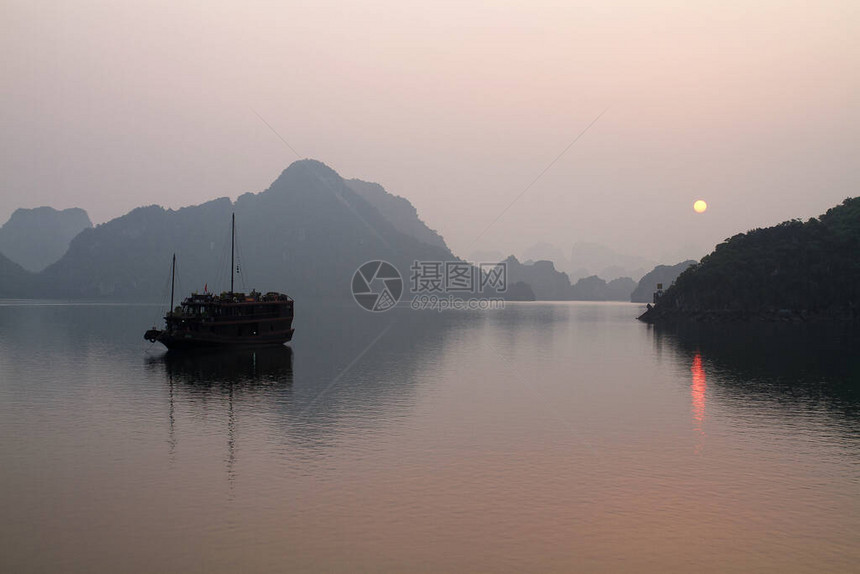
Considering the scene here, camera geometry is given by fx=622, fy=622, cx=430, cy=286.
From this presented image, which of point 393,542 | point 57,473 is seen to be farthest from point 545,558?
point 57,473

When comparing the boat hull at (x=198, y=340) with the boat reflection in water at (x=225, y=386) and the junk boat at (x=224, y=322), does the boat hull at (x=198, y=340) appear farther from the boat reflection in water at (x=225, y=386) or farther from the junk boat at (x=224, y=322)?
the boat reflection in water at (x=225, y=386)

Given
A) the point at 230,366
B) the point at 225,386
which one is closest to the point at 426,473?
the point at 225,386

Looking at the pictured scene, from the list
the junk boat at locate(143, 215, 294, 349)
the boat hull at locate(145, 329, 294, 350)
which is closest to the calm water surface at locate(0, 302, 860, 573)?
the boat hull at locate(145, 329, 294, 350)

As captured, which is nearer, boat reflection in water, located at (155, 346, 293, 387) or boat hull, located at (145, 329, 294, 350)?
boat reflection in water, located at (155, 346, 293, 387)

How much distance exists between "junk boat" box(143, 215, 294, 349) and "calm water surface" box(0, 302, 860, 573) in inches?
805

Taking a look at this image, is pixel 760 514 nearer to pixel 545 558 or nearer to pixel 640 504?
pixel 640 504

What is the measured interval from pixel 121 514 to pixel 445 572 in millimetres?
13684

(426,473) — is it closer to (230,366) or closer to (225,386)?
(225,386)

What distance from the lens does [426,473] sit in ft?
102

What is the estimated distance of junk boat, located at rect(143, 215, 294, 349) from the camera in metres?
88.9

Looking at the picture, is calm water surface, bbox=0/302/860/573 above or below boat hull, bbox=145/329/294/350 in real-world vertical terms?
below

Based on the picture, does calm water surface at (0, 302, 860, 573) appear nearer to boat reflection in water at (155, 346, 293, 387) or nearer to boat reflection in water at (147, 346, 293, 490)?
boat reflection in water at (147, 346, 293, 490)

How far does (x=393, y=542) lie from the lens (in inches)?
880

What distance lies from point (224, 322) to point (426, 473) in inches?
2673
